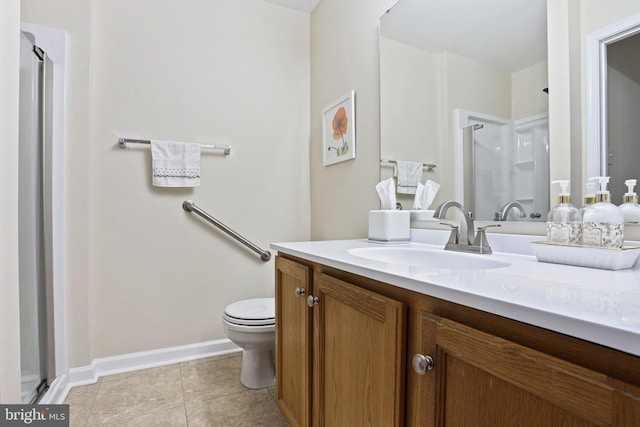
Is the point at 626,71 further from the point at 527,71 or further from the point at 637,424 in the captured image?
the point at 637,424

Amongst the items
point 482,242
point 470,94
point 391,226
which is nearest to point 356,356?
point 482,242

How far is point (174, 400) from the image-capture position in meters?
1.56

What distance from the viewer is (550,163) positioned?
0.96m

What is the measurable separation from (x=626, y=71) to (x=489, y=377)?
2.76 ft

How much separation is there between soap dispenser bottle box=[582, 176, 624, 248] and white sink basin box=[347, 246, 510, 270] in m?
0.19

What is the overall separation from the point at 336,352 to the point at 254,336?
31.0 inches

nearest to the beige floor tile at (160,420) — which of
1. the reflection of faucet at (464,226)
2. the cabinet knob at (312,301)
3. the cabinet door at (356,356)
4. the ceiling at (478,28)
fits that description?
the cabinet door at (356,356)

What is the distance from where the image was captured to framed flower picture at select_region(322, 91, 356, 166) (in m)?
1.85

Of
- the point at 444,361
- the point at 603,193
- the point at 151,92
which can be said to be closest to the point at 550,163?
the point at 603,193

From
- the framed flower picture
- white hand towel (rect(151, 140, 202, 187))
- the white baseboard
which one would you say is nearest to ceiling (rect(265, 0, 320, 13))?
the framed flower picture

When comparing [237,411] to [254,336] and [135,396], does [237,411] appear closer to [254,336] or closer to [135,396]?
[254,336]

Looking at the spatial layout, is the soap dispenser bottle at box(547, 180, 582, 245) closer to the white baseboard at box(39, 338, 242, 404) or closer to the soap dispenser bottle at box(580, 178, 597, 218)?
the soap dispenser bottle at box(580, 178, 597, 218)

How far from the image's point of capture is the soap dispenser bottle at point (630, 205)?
80cm

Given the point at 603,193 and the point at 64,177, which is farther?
the point at 64,177
